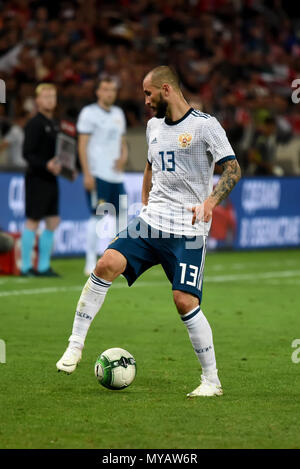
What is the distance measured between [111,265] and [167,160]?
76 centimetres

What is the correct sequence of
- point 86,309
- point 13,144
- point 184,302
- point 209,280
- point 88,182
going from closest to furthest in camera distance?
point 184,302 → point 86,309 → point 88,182 → point 209,280 → point 13,144

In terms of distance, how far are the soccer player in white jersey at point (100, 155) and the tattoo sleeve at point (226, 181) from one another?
6.84 metres

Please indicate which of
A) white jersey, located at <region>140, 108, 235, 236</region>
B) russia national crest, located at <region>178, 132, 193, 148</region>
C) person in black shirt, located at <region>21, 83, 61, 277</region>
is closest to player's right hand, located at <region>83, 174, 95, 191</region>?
person in black shirt, located at <region>21, 83, 61, 277</region>

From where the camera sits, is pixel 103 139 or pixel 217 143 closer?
pixel 217 143

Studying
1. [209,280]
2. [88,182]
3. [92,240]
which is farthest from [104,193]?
[209,280]

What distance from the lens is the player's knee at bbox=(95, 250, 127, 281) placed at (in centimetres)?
650

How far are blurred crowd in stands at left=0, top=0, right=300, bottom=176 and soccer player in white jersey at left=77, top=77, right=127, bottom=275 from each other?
3049mm

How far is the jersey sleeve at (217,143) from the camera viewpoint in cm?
627

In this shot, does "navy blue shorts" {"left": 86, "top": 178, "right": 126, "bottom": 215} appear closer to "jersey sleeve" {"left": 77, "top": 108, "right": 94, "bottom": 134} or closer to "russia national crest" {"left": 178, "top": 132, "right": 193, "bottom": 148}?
"jersey sleeve" {"left": 77, "top": 108, "right": 94, "bottom": 134}

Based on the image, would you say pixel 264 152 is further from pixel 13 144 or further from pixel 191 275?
pixel 191 275

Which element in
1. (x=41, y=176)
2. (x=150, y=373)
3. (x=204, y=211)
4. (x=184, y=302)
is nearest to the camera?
(x=204, y=211)

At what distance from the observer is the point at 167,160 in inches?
255

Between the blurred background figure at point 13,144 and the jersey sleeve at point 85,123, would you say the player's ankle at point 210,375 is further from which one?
the blurred background figure at point 13,144

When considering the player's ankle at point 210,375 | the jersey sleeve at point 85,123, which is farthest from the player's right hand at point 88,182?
the player's ankle at point 210,375
